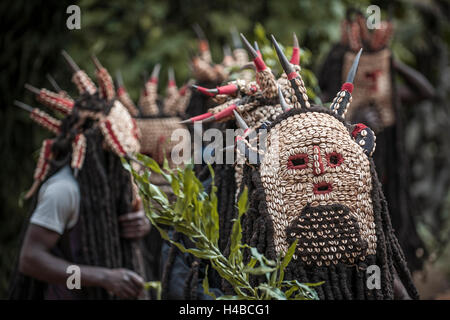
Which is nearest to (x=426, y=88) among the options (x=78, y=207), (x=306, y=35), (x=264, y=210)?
(x=306, y=35)

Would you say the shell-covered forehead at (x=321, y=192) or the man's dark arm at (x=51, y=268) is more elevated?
the shell-covered forehead at (x=321, y=192)

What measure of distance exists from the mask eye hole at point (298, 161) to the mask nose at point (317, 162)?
0.12ft

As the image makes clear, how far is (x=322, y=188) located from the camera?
A: 6.22 feet

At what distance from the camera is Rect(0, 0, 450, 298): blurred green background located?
596cm

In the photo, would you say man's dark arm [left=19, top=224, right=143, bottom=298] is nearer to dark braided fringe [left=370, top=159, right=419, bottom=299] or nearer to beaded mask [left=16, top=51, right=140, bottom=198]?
beaded mask [left=16, top=51, right=140, bottom=198]

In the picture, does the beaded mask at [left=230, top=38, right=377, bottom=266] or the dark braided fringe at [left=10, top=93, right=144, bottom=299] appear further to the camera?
the dark braided fringe at [left=10, top=93, right=144, bottom=299]

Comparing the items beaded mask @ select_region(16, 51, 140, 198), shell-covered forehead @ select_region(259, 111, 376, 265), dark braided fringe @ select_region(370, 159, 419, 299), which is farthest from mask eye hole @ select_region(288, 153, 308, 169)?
beaded mask @ select_region(16, 51, 140, 198)

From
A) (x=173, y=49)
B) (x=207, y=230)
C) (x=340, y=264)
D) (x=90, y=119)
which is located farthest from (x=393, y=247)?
(x=173, y=49)

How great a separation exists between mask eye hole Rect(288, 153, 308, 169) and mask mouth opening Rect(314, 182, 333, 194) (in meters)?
0.08

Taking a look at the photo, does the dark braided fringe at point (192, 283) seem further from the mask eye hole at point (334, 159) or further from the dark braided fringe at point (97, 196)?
the dark braided fringe at point (97, 196)

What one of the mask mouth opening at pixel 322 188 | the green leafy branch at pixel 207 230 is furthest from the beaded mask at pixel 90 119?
the mask mouth opening at pixel 322 188

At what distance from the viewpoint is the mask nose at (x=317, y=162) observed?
186 cm

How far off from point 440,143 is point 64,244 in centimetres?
648
